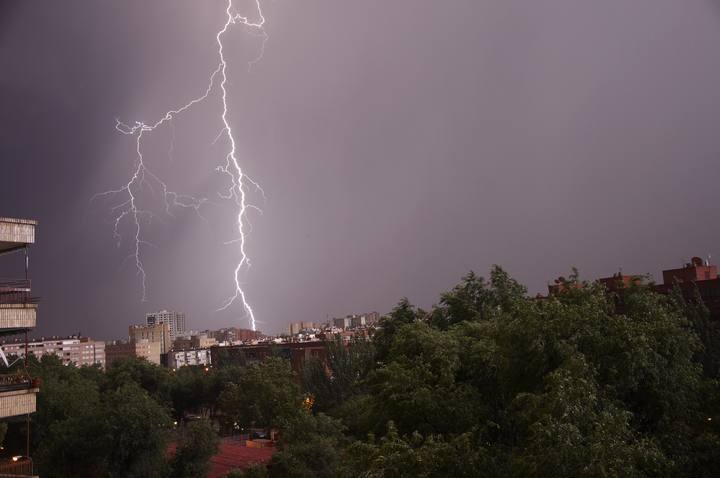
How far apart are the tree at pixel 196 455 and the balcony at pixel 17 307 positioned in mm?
10023

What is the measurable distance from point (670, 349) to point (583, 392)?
2548 millimetres

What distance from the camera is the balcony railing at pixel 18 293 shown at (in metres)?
12.9

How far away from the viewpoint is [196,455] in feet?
70.2

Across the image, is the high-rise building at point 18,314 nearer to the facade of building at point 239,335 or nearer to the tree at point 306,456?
the tree at point 306,456

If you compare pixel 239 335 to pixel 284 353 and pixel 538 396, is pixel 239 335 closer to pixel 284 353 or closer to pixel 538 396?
pixel 284 353

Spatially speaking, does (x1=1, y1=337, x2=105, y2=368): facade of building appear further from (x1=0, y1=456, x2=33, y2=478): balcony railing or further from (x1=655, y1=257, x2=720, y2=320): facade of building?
(x1=655, y1=257, x2=720, y2=320): facade of building

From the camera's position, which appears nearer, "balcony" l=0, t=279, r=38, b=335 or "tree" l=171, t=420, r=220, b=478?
"balcony" l=0, t=279, r=38, b=335

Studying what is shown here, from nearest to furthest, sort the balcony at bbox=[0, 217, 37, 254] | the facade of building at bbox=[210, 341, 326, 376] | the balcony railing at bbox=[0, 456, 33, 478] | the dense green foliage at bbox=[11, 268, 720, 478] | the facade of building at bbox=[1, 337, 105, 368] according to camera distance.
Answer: the dense green foliage at bbox=[11, 268, 720, 478] < the balcony at bbox=[0, 217, 37, 254] < the balcony railing at bbox=[0, 456, 33, 478] < the facade of building at bbox=[210, 341, 326, 376] < the facade of building at bbox=[1, 337, 105, 368]

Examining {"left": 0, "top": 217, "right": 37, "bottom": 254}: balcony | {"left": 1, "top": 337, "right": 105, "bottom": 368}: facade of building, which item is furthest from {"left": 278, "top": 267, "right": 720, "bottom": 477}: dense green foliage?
{"left": 1, "top": 337, "right": 105, "bottom": 368}: facade of building

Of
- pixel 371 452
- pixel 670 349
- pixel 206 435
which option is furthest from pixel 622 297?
pixel 206 435

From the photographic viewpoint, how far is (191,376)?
42625 millimetres

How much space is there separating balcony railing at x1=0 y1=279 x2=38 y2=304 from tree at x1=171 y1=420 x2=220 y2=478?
394 inches

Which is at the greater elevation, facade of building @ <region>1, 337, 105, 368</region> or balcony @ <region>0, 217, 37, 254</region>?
balcony @ <region>0, 217, 37, 254</region>

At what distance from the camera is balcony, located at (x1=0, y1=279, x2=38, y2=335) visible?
39.9 ft
